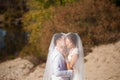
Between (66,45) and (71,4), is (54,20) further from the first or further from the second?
(66,45)

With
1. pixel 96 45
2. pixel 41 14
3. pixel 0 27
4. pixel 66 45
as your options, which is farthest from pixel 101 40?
pixel 0 27

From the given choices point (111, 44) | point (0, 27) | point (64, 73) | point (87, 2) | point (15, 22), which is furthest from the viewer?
point (15, 22)

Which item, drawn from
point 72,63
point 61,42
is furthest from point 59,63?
point 61,42

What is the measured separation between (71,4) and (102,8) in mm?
1333

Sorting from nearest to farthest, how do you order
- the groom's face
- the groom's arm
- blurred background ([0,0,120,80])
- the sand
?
the groom's arm < the groom's face < the sand < blurred background ([0,0,120,80])

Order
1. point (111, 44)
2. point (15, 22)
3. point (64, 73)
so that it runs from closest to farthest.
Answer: point (64, 73) < point (111, 44) < point (15, 22)

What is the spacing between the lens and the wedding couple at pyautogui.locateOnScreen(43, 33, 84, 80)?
6.36 metres

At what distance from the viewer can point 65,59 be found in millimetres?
6406

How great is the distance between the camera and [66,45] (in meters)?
6.50

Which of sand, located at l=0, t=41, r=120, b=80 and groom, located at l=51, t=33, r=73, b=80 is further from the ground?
sand, located at l=0, t=41, r=120, b=80

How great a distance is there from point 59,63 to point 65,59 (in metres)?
0.13

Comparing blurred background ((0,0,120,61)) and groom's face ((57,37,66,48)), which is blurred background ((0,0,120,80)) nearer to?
blurred background ((0,0,120,61))

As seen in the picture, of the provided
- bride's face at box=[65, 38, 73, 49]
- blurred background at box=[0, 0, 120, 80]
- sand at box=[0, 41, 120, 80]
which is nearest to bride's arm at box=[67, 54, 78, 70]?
bride's face at box=[65, 38, 73, 49]

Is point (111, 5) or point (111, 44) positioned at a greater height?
point (111, 5)
